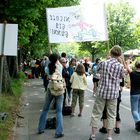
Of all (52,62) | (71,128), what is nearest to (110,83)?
(52,62)

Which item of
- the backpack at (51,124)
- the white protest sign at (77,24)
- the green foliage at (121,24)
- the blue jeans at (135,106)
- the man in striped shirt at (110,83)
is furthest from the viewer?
the green foliage at (121,24)

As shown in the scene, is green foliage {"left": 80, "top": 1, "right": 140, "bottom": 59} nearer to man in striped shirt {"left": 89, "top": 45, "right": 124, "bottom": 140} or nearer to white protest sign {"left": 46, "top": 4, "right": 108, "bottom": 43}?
white protest sign {"left": 46, "top": 4, "right": 108, "bottom": 43}

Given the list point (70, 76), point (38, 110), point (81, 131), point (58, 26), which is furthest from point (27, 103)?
point (81, 131)

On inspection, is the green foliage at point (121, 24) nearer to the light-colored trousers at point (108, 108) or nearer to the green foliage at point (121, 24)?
the green foliage at point (121, 24)

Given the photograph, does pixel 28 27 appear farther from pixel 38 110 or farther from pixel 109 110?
pixel 109 110

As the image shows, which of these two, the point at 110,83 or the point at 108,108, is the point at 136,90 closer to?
the point at 108,108

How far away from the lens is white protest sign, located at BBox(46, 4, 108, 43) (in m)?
11.5

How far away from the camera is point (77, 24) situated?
11898mm

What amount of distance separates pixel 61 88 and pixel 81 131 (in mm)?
1345

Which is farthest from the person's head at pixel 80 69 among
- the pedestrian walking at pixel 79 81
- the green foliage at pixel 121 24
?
the green foliage at pixel 121 24

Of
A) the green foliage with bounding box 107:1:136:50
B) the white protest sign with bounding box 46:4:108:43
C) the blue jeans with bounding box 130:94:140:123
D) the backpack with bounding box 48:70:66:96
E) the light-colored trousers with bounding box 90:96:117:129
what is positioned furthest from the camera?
the green foliage with bounding box 107:1:136:50

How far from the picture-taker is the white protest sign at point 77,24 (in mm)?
11516

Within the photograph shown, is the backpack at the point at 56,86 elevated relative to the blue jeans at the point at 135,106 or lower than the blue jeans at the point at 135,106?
elevated

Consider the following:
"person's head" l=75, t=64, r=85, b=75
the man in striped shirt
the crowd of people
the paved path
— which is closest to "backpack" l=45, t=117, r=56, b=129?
the paved path
